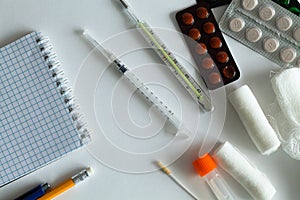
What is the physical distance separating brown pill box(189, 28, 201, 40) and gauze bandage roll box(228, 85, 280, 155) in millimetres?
113

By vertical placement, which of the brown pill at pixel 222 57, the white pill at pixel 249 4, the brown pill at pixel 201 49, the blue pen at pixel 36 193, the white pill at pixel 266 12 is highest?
the white pill at pixel 249 4

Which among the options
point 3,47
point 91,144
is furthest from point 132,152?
point 3,47

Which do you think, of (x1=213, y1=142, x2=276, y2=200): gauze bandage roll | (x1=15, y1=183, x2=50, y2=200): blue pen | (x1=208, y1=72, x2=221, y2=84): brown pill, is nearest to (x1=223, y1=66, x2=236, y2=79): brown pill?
(x1=208, y1=72, x2=221, y2=84): brown pill

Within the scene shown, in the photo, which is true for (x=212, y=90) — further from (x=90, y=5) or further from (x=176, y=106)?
(x=90, y=5)

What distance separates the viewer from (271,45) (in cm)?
85

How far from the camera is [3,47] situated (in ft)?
2.76

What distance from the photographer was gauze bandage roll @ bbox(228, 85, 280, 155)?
2.67 ft

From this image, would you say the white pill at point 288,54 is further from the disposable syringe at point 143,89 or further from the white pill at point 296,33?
A: the disposable syringe at point 143,89

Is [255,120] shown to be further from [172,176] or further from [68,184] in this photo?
[68,184]

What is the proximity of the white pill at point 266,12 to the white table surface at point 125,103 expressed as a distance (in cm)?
6

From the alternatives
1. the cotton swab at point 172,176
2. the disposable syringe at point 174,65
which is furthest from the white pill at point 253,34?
the cotton swab at point 172,176

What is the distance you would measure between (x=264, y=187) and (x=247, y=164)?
46 mm

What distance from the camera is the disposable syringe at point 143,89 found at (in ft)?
2.77

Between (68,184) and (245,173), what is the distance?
0.97ft
